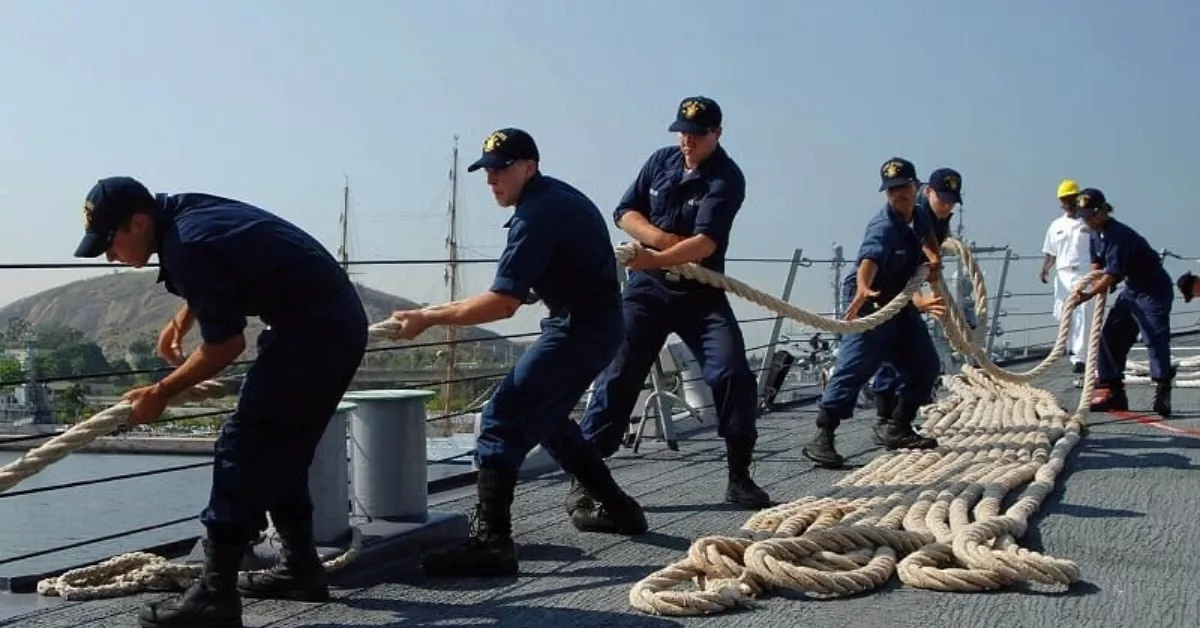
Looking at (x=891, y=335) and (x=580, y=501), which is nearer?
(x=580, y=501)

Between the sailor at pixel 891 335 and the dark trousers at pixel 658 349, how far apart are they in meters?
1.19

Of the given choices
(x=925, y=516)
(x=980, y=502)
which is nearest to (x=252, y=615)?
(x=925, y=516)

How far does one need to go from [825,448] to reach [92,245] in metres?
3.81

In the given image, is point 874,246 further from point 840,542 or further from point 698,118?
point 840,542

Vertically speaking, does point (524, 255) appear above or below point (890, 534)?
above

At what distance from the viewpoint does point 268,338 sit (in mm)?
3398

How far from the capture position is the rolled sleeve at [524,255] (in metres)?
3.73

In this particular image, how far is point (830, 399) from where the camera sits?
20.1 ft

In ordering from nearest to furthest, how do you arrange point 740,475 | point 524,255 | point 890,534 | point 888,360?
point 524,255 < point 890,534 < point 740,475 < point 888,360

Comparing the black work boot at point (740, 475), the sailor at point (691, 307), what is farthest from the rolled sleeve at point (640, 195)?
the black work boot at point (740, 475)

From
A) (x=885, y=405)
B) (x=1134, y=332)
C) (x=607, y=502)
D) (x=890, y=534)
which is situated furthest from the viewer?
(x=1134, y=332)

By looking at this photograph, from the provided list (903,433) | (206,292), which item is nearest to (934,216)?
(903,433)

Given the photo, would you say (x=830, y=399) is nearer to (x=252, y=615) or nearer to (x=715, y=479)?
(x=715, y=479)

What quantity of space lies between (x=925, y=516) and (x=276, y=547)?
207 centimetres
